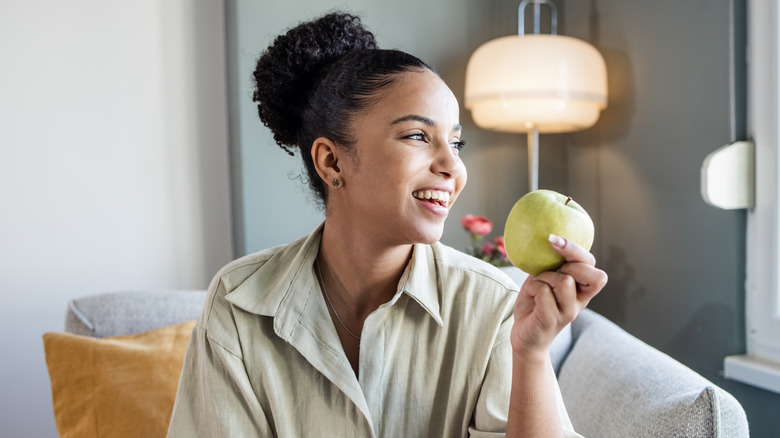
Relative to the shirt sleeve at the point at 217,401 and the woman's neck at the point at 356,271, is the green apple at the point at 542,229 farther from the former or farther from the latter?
the shirt sleeve at the point at 217,401

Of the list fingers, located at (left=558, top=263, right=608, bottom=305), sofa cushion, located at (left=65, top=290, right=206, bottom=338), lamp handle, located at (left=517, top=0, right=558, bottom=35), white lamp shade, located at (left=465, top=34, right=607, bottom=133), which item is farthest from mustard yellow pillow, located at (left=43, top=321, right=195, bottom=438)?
lamp handle, located at (left=517, top=0, right=558, bottom=35)

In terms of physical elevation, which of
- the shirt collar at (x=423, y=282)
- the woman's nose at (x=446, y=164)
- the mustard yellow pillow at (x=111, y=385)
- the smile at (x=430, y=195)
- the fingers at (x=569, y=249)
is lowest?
the mustard yellow pillow at (x=111, y=385)

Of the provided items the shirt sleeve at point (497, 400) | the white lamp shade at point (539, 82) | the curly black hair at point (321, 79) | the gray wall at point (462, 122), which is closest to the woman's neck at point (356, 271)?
the curly black hair at point (321, 79)

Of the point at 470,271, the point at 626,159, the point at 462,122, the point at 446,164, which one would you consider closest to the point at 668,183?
the point at 626,159

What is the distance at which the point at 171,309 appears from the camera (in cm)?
160

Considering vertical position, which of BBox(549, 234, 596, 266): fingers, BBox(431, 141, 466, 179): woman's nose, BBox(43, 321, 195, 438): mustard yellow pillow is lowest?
BBox(43, 321, 195, 438): mustard yellow pillow

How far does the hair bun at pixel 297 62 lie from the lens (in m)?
1.16

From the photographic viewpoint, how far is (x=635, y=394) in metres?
1.10

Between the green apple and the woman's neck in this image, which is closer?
the green apple

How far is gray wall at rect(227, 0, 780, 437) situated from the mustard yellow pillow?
0.76 m

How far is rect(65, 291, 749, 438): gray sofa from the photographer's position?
943mm

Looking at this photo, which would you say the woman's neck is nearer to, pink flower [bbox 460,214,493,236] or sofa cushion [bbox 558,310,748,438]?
sofa cushion [bbox 558,310,748,438]

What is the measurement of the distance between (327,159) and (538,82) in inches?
44.0

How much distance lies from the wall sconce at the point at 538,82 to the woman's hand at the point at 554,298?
4.08 feet
